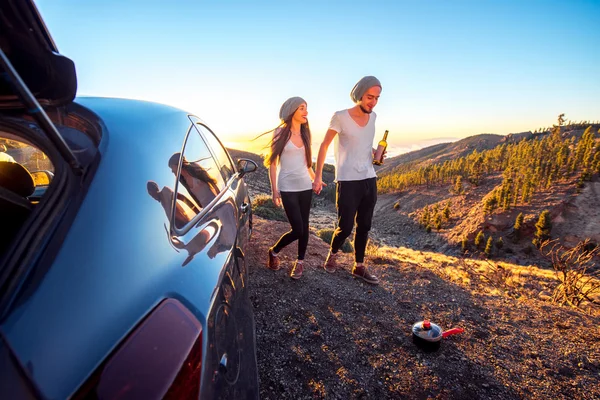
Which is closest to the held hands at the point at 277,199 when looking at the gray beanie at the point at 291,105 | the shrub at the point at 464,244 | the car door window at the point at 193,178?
the gray beanie at the point at 291,105

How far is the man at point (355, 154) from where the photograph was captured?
10.0ft

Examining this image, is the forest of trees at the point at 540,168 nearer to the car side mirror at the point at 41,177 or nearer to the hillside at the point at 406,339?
the hillside at the point at 406,339

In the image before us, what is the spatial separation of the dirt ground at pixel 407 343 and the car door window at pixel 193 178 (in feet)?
4.56

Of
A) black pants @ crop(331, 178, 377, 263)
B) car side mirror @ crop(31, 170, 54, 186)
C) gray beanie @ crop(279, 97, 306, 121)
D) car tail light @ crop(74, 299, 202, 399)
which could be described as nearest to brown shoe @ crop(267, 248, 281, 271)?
black pants @ crop(331, 178, 377, 263)

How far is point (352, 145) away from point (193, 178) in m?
2.10

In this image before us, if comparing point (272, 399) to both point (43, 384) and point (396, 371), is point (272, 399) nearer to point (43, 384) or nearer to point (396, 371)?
point (396, 371)

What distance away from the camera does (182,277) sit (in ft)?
2.87

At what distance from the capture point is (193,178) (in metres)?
1.42

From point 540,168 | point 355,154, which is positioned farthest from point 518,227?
point 355,154

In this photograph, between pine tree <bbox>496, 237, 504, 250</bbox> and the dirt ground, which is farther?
pine tree <bbox>496, 237, 504, 250</bbox>

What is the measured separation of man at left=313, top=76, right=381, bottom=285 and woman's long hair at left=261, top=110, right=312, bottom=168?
0.16 m

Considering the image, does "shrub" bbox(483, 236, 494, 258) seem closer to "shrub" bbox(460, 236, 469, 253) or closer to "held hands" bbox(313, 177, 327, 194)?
"shrub" bbox(460, 236, 469, 253)

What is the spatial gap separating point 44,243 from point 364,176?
2.82 metres

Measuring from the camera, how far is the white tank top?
3152 mm
